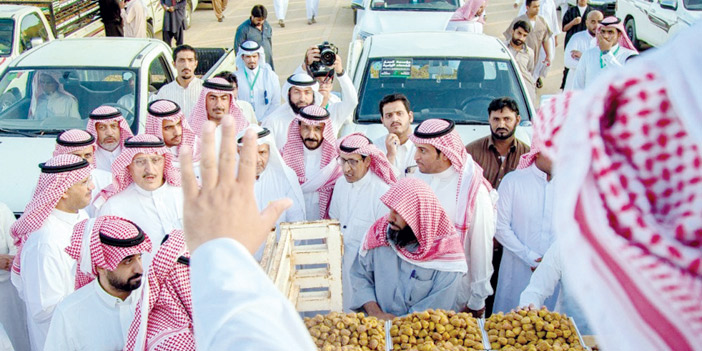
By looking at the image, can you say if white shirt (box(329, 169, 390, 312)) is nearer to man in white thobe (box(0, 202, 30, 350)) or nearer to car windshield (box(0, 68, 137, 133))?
man in white thobe (box(0, 202, 30, 350))

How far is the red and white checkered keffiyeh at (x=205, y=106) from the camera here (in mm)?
6348

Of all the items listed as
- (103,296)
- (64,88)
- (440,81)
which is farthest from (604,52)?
(103,296)

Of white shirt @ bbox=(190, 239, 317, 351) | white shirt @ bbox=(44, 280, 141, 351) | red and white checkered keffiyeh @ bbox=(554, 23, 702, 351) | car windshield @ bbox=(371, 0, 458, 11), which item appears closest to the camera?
red and white checkered keffiyeh @ bbox=(554, 23, 702, 351)

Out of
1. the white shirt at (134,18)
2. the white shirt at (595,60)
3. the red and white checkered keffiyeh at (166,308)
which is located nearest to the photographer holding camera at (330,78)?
the white shirt at (595,60)

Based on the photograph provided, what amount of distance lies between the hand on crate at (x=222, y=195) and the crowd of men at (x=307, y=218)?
1.82m

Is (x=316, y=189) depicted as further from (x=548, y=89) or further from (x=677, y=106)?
(x=548, y=89)

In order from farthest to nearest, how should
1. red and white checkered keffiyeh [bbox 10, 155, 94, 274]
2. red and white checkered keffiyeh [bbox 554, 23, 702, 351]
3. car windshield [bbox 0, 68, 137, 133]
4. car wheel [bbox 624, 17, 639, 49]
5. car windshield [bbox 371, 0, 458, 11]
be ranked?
car wheel [bbox 624, 17, 639, 49] < car windshield [bbox 371, 0, 458, 11] < car windshield [bbox 0, 68, 137, 133] < red and white checkered keffiyeh [bbox 10, 155, 94, 274] < red and white checkered keffiyeh [bbox 554, 23, 702, 351]

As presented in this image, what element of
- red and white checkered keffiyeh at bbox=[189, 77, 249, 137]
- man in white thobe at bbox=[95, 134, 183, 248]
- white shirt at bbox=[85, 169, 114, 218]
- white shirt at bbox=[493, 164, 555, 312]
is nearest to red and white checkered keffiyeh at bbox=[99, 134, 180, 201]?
man in white thobe at bbox=[95, 134, 183, 248]

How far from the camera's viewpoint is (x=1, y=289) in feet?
14.8

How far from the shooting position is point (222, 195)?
1276 millimetres

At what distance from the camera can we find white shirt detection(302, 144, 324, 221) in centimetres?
552

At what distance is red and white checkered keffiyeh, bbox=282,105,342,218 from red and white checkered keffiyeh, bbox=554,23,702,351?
451 cm

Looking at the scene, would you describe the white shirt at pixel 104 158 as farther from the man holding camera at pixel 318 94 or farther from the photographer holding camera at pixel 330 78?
the photographer holding camera at pixel 330 78

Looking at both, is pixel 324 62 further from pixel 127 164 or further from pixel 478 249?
pixel 478 249
